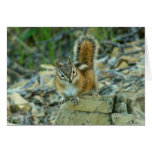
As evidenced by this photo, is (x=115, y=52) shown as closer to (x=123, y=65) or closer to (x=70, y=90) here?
(x=123, y=65)

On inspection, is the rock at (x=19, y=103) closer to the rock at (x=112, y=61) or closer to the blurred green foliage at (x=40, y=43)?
the blurred green foliage at (x=40, y=43)

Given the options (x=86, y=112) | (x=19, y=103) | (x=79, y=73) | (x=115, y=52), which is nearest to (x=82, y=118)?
(x=86, y=112)

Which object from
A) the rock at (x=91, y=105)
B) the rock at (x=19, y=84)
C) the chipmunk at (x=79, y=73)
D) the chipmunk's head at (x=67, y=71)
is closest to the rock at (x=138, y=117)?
the rock at (x=91, y=105)

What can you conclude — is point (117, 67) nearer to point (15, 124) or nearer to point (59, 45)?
point (59, 45)

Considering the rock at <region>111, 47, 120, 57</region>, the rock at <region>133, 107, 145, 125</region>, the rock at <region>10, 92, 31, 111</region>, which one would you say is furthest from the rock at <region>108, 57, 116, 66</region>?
the rock at <region>10, 92, 31, 111</region>

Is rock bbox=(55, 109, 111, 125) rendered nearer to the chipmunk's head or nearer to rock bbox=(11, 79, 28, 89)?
the chipmunk's head

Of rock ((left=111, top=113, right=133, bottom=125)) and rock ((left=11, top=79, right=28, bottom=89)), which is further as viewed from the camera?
rock ((left=11, top=79, right=28, bottom=89))
